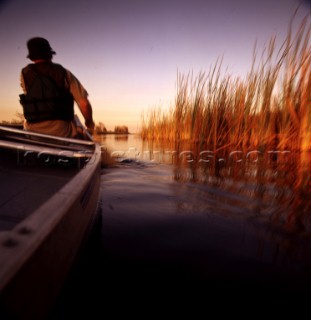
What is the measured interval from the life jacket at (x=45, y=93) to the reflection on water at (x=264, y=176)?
210 centimetres

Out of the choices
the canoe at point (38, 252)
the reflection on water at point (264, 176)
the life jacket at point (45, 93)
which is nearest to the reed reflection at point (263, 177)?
the reflection on water at point (264, 176)

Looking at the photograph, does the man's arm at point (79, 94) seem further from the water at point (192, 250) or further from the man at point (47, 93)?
the water at point (192, 250)

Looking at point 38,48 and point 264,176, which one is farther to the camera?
point 264,176

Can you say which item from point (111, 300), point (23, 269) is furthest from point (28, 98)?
point (23, 269)

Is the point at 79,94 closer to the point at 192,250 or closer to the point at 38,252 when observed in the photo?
the point at 192,250

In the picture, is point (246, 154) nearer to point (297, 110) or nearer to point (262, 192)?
point (297, 110)

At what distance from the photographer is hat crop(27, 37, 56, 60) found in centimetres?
257

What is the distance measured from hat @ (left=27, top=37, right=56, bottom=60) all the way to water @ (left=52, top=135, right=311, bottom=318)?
1710mm

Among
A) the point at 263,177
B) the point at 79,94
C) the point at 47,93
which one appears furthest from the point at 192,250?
the point at 263,177

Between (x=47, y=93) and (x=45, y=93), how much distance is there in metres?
0.02

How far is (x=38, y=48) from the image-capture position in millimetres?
2590

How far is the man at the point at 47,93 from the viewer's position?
2670mm

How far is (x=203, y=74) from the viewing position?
5238 millimetres

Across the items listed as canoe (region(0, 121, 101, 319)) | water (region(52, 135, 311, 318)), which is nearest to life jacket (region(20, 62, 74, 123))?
water (region(52, 135, 311, 318))
